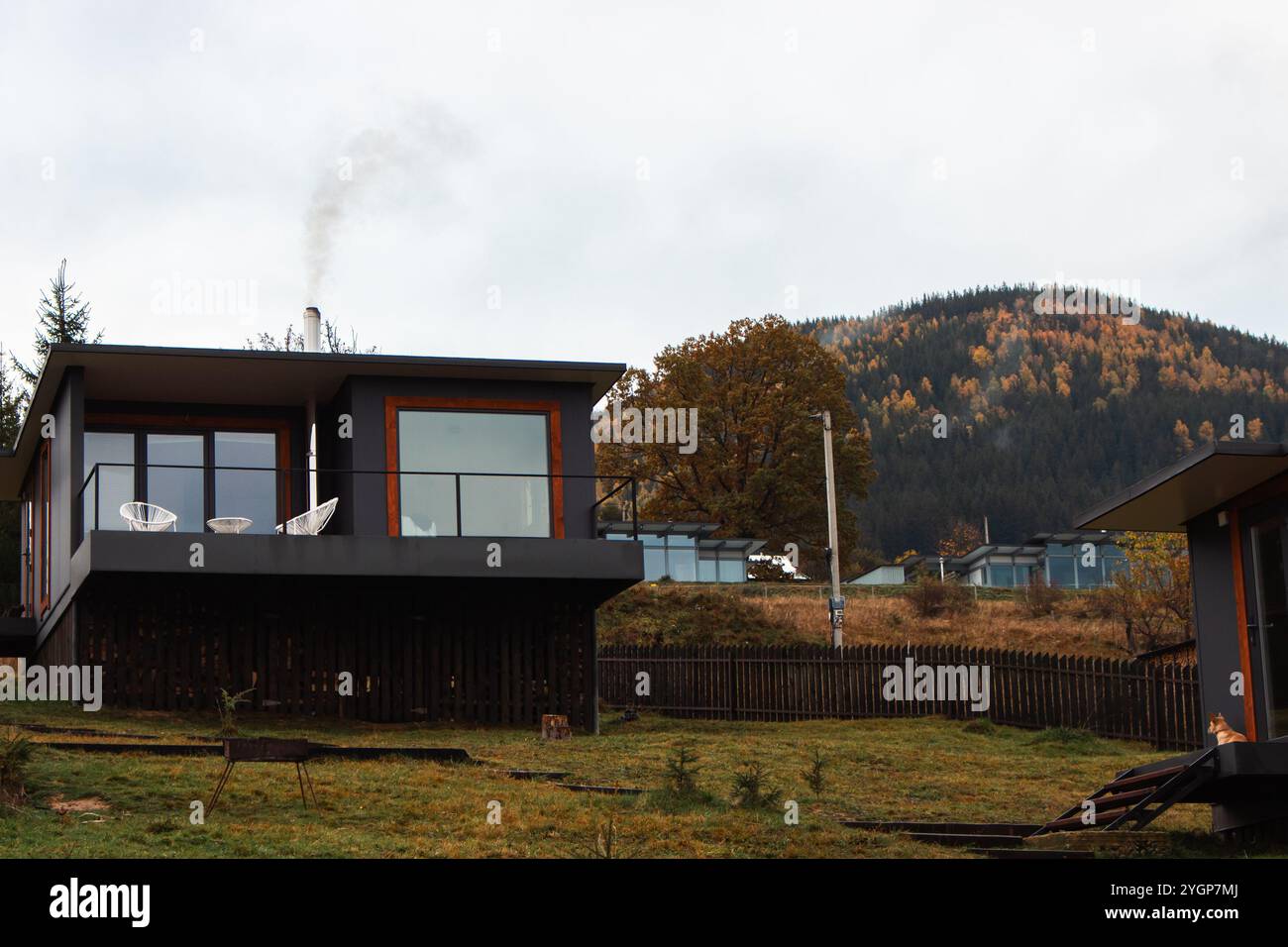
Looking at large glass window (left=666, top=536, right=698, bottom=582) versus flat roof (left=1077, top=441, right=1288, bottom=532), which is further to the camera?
large glass window (left=666, top=536, right=698, bottom=582)

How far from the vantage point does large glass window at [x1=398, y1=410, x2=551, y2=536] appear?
21.5m

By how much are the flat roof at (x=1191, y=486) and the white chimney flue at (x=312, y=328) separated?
12.5 meters

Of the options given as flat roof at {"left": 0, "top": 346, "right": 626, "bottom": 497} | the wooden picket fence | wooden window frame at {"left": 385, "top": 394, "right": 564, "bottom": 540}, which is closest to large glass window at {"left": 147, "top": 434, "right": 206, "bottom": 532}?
flat roof at {"left": 0, "top": 346, "right": 626, "bottom": 497}

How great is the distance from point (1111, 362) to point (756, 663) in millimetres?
98220

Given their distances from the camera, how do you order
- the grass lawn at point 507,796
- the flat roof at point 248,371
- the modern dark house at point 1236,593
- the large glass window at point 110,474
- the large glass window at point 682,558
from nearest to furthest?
the grass lawn at point 507,796
the modern dark house at point 1236,593
the flat roof at point 248,371
the large glass window at point 110,474
the large glass window at point 682,558

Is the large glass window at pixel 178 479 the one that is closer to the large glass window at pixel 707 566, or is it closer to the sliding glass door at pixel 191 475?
the sliding glass door at pixel 191 475

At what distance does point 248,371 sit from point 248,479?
2.10 metres

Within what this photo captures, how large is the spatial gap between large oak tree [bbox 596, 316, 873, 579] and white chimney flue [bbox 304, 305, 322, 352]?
88.2 feet

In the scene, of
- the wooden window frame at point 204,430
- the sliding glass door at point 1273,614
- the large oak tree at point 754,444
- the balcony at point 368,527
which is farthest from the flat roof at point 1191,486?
the large oak tree at point 754,444

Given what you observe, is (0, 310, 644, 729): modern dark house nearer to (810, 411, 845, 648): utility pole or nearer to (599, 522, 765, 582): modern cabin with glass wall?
(810, 411, 845, 648): utility pole

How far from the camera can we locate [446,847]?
11188 mm

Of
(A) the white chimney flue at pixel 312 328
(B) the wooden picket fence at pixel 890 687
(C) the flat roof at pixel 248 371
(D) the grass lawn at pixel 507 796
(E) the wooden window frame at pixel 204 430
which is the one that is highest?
(A) the white chimney flue at pixel 312 328

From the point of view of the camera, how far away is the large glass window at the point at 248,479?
22.6 m
